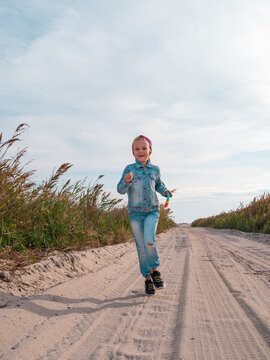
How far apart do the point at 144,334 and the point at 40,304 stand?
1.31 metres

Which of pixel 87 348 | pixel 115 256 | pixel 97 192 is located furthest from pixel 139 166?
pixel 97 192

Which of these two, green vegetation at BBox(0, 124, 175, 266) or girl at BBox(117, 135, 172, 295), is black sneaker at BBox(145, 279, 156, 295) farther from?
green vegetation at BBox(0, 124, 175, 266)

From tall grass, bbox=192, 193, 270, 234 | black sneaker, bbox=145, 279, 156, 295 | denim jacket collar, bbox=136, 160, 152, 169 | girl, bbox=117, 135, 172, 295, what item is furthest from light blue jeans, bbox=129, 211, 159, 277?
tall grass, bbox=192, 193, 270, 234

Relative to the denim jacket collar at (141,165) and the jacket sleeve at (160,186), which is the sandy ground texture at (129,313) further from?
the denim jacket collar at (141,165)

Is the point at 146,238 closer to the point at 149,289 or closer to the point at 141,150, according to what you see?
the point at 149,289

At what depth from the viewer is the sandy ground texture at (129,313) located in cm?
226

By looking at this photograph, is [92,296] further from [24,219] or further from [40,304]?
[24,219]

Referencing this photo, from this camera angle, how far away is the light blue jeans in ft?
12.6

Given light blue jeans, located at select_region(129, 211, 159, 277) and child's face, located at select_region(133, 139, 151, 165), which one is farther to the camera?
child's face, located at select_region(133, 139, 151, 165)

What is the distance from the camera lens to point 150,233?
382 cm

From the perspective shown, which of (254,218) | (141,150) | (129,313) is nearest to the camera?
(129,313)

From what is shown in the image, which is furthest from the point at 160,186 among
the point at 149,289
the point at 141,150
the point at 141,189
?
the point at 149,289

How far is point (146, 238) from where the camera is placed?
12.6ft

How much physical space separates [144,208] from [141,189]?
25 centimetres
